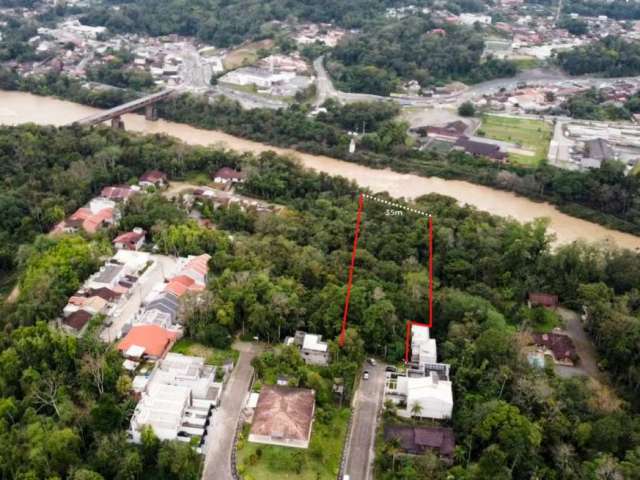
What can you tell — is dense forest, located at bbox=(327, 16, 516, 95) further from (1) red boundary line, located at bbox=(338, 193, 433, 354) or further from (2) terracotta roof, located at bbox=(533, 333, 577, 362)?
(2) terracotta roof, located at bbox=(533, 333, 577, 362)

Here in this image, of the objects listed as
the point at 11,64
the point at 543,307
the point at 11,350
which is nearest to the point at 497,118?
the point at 543,307

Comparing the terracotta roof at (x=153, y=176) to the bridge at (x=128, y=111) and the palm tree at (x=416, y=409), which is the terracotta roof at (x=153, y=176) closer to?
the bridge at (x=128, y=111)

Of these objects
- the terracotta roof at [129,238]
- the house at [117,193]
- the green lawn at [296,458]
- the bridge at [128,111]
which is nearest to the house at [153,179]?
the house at [117,193]

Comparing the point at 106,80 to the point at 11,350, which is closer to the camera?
the point at 11,350

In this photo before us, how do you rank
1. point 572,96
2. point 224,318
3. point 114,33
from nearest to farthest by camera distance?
1. point 224,318
2. point 572,96
3. point 114,33

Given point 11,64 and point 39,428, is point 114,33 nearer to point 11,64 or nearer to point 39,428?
point 11,64

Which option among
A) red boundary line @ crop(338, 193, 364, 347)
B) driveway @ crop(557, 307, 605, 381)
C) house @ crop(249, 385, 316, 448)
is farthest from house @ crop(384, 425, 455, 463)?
driveway @ crop(557, 307, 605, 381)
